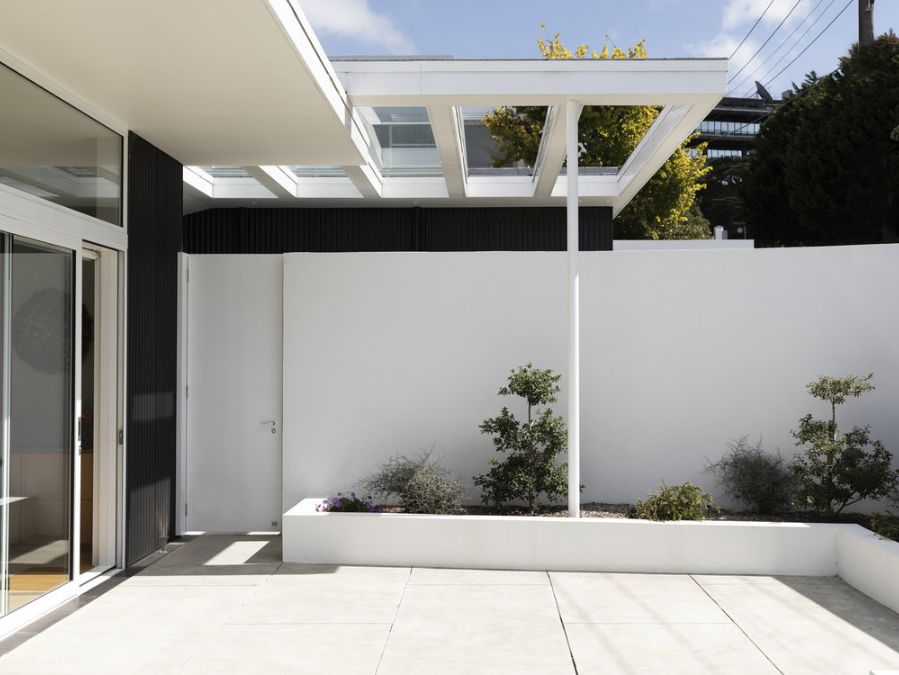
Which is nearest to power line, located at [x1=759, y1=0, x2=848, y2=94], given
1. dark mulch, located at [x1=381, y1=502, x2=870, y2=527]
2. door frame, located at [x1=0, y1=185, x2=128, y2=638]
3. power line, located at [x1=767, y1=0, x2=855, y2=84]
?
power line, located at [x1=767, y1=0, x2=855, y2=84]

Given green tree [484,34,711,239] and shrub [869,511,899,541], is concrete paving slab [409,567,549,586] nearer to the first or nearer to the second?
shrub [869,511,899,541]

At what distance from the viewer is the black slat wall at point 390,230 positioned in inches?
484

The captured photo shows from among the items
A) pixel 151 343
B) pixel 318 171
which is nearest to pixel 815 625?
pixel 151 343

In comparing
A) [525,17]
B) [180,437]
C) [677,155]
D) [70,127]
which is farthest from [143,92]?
[525,17]

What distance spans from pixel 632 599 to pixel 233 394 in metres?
4.05

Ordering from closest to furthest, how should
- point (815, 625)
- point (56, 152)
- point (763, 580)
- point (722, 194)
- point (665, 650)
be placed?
point (665, 650)
point (815, 625)
point (56, 152)
point (763, 580)
point (722, 194)

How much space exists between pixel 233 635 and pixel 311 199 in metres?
7.42

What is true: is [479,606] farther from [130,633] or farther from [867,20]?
[867,20]

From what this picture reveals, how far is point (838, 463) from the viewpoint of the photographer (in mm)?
6555

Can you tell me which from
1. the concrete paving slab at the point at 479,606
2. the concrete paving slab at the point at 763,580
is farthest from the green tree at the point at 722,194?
the concrete paving slab at the point at 479,606

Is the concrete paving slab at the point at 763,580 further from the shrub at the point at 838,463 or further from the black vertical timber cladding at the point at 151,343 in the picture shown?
the black vertical timber cladding at the point at 151,343

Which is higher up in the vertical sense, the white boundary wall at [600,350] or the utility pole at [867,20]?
the utility pole at [867,20]

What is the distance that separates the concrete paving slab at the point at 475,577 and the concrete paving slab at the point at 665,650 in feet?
3.31

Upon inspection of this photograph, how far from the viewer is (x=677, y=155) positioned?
54.0 ft
